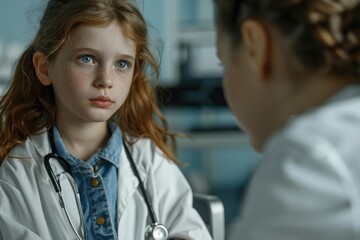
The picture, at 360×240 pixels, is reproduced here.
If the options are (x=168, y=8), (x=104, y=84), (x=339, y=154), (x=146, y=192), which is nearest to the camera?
(x=339, y=154)

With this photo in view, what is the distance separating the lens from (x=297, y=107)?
0.75 m

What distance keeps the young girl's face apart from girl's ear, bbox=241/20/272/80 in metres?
0.53

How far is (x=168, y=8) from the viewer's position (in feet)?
14.1

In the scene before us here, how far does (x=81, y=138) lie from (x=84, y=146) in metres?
0.02

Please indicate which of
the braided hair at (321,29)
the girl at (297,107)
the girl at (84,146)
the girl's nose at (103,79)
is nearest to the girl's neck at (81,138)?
the girl at (84,146)

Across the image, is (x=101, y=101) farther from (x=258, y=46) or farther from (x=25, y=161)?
(x=258, y=46)

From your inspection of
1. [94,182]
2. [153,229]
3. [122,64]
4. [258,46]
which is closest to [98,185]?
[94,182]

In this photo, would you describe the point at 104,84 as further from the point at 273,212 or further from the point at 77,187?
the point at 273,212

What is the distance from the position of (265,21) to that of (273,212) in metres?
0.23

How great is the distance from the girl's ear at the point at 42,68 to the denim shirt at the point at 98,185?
0.33 ft

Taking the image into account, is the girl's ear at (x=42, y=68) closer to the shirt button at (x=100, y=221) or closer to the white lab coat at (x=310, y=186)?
the shirt button at (x=100, y=221)

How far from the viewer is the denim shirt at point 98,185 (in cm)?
127

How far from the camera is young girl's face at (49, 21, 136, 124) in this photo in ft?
4.08

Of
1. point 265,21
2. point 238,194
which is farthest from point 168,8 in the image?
point 265,21
